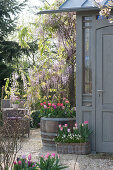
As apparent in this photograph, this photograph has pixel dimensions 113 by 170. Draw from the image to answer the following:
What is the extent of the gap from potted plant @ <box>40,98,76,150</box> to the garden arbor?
0.90 ft

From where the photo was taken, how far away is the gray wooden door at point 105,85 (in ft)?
18.1

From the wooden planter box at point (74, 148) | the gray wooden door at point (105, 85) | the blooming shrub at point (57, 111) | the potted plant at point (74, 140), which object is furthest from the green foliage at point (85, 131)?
the blooming shrub at point (57, 111)

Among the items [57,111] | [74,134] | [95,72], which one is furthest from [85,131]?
[95,72]

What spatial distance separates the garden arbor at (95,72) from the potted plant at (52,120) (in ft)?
0.90

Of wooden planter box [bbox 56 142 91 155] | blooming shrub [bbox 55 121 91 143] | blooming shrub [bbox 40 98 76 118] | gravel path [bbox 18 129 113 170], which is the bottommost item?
gravel path [bbox 18 129 113 170]

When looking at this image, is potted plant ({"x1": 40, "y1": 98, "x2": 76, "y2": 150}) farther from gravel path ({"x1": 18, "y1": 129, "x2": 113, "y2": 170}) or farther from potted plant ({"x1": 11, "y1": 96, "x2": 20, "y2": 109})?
potted plant ({"x1": 11, "y1": 96, "x2": 20, "y2": 109})

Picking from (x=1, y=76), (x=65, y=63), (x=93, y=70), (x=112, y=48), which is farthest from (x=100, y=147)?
(x=1, y=76)

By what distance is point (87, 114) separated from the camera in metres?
5.65

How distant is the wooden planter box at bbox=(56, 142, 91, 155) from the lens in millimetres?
5422

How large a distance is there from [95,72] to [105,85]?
29 cm

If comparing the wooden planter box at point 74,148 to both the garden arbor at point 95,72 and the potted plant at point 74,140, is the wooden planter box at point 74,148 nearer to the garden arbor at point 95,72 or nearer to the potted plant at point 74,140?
the potted plant at point 74,140

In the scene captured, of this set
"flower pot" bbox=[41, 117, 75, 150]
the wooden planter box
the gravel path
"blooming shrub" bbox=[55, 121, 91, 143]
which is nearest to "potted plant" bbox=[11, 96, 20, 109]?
the gravel path

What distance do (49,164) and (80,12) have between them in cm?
318

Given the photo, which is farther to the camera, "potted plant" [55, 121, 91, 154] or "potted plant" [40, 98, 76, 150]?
"potted plant" [40, 98, 76, 150]
